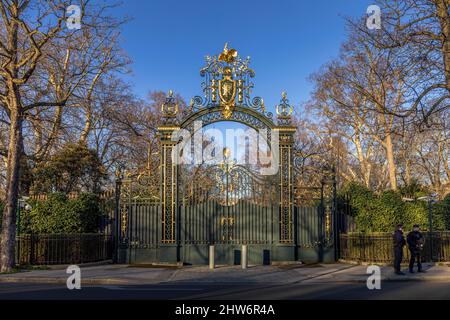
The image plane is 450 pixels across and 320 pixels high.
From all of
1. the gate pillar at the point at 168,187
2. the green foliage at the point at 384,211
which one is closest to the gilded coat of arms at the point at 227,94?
the gate pillar at the point at 168,187

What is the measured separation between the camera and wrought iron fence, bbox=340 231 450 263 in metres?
18.4

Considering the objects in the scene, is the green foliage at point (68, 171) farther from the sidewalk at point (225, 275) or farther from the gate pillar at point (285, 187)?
the gate pillar at point (285, 187)

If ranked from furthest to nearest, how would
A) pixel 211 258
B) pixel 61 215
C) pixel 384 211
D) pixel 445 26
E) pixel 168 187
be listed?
pixel 384 211 < pixel 61 215 < pixel 168 187 < pixel 211 258 < pixel 445 26

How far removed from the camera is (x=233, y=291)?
40.4 feet

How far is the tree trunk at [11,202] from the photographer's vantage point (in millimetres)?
16469

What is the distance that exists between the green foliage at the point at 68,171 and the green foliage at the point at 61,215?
3744mm

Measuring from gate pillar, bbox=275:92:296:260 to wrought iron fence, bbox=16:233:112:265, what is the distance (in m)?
7.82

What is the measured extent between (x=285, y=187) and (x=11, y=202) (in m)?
10.3

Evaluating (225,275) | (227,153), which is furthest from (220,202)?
(225,275)

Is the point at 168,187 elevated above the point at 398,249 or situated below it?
above

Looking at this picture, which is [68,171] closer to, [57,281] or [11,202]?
[11,202]
